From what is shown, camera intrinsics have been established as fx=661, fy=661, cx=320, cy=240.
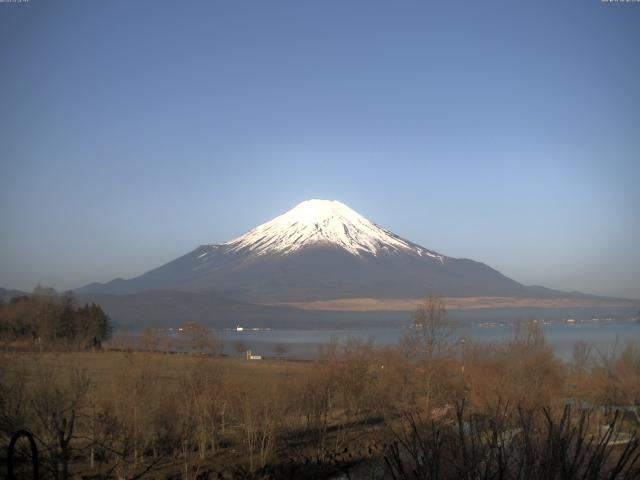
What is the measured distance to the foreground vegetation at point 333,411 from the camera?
699 cm

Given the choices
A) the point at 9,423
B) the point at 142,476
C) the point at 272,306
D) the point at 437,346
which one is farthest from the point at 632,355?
the point at 272,306

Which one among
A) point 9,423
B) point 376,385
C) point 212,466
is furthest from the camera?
point 376,385

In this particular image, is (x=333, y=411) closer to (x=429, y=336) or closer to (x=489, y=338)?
(x=429, y=336)

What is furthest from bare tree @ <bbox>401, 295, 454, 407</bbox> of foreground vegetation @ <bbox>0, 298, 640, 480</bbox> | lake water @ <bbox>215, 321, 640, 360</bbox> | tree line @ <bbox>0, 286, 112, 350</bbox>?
tree line @ <bbox>0, 286, 112, 350</bbox>

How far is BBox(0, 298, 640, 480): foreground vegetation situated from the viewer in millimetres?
6992

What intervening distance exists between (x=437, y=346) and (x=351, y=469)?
30.1 ft

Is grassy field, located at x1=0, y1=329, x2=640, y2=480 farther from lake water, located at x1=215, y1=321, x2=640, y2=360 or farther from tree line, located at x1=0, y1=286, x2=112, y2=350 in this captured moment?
tree line, located at x1=0, y1=286, x2=112, y2=350

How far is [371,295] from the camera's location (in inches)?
6718

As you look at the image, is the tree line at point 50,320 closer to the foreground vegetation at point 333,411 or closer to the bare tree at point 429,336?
the foreground vegetation at point 333,411

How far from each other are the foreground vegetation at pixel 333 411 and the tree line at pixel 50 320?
55.7 ft

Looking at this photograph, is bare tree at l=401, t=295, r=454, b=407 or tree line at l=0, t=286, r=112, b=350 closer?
bare tree at l=401, t=295, r=454, b=407

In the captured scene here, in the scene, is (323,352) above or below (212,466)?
above

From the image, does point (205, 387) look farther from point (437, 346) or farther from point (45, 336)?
point (45, 336)

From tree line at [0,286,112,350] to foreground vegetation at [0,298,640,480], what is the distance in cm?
1699
